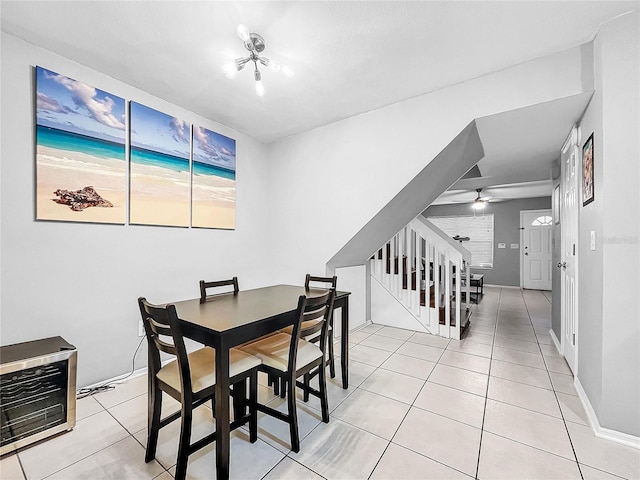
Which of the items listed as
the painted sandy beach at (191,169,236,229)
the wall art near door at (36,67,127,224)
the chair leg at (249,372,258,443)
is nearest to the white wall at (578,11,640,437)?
the chair leg at (249,372,258,443)

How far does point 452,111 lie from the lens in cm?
257

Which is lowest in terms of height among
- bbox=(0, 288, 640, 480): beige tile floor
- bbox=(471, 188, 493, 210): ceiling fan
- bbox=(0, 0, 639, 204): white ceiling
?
bbox=(0, 288, 640, 480): beige tile floor

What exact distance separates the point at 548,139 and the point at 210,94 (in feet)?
10.9

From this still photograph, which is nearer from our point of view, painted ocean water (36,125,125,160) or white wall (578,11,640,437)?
white wall (578,11,640,437)

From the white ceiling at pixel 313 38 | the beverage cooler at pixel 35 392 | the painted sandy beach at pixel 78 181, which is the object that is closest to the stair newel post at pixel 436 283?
the white ceiling at pixel 313 38

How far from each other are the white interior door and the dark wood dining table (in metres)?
2.09

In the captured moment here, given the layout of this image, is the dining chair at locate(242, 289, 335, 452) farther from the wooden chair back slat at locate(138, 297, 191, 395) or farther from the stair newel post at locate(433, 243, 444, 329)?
the stair newel post at locate(433, 243, 444, 329)

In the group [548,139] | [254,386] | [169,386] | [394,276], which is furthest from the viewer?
[394,276]

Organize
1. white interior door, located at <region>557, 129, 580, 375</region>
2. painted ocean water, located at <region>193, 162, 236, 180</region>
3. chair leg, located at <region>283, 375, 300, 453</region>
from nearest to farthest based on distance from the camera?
1. chair leg, located at <region>283, 375, 300, 453</region>
2. white interior door, located at <region>557, 129, 580, 375</region>
3. painted ocean water, located at <region>193, 162, 236, 180</region>

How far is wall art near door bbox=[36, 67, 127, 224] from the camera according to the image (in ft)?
6.79

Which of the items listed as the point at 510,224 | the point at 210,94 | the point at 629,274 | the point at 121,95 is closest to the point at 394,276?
the point at 629,274

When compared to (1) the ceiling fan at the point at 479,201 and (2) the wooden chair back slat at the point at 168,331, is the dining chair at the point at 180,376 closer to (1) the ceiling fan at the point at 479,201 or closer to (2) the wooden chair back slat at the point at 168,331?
(2) the wooden chair back slat at the point at 168,331

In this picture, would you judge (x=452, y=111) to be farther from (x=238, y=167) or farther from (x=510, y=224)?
(x=510, y=224)

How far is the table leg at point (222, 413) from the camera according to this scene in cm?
139
